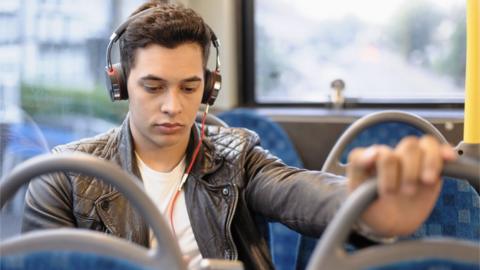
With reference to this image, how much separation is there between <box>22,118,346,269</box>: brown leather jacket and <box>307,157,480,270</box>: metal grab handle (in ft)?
1.19

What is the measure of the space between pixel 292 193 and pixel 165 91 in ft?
1.13

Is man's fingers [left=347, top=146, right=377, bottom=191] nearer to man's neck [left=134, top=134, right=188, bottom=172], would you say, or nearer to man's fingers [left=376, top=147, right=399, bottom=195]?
man's fingers [left=376, top=147, right=399, bottom=195]

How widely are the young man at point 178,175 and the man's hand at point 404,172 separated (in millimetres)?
292

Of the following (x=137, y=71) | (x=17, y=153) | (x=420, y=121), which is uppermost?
(x=137, y=71)

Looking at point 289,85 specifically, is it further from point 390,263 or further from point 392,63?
point 390,263

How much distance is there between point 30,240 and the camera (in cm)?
79

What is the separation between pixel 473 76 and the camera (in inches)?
55.2

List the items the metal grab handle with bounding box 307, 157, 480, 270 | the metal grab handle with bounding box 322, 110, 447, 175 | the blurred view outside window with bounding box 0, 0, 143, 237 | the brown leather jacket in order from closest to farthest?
the metal grab handle with bounding box 307, 157, 480, 270 → the brown leather jacket → the metal grab handle with bounding box 322, 110, 447, 175 → the blurred view outside window with bounding box 0, 0, 143, 237

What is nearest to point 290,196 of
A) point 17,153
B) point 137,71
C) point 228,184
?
point 228,184

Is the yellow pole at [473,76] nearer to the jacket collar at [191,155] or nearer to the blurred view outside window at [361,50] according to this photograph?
the jacket collar at [191,155]

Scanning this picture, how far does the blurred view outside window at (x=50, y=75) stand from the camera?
1.76 meters

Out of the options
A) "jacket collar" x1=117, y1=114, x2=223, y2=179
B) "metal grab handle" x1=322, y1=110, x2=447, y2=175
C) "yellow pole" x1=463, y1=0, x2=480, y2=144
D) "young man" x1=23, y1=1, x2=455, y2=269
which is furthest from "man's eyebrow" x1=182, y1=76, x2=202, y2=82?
"yellow pole" x1=463, y1=0, x2=480, y2=144

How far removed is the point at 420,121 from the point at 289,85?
1357 millimetres

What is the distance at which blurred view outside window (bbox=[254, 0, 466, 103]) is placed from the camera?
8.18 ft
